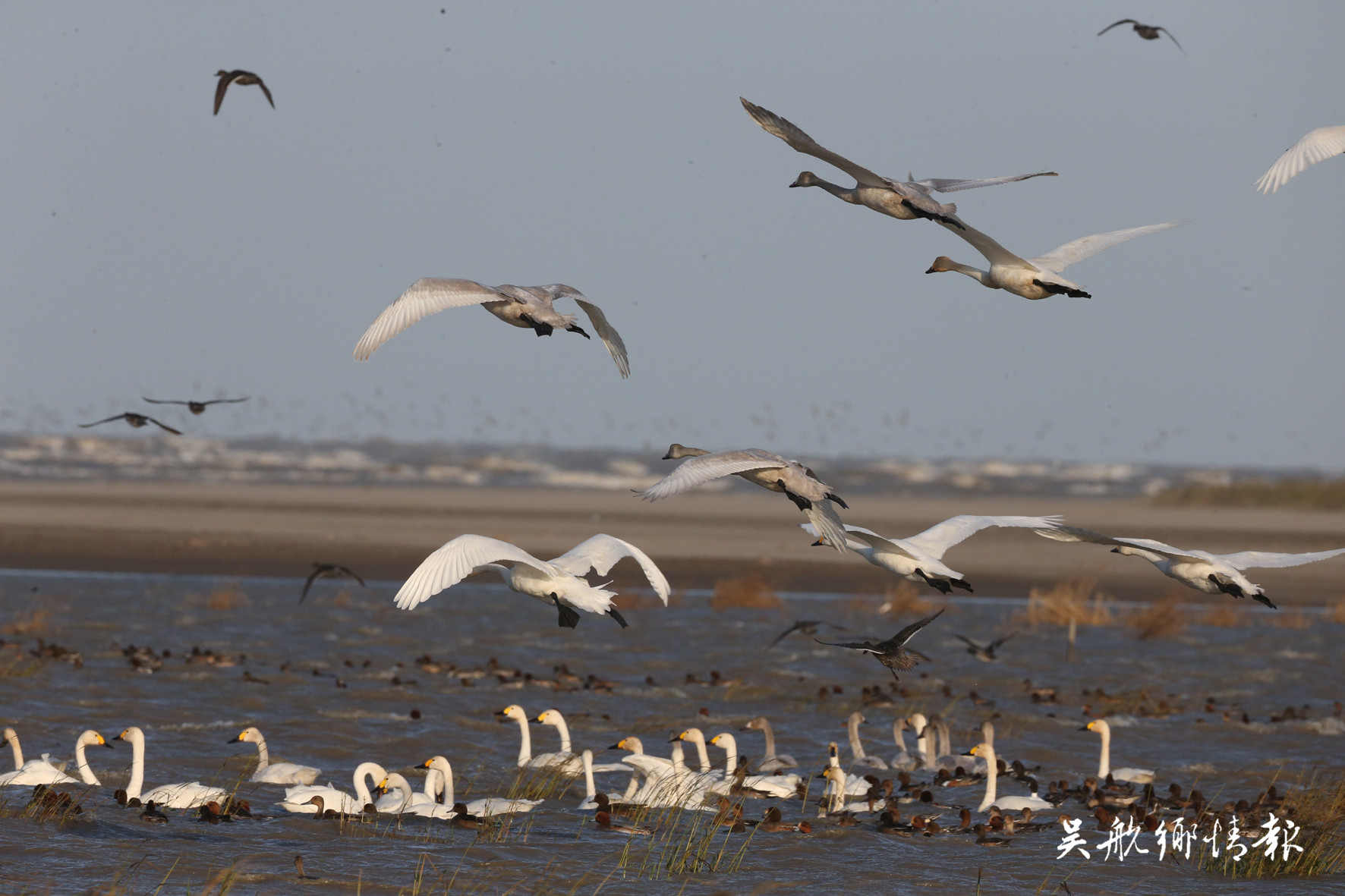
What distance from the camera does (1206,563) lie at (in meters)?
9.70

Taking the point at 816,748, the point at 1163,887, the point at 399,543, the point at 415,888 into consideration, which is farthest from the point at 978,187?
the point at 399,543

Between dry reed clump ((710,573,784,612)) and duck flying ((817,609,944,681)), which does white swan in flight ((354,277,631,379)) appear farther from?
dry reed clump ((710,573,784,612))

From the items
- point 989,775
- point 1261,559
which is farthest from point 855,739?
point 1261,559

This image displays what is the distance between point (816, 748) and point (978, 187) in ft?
24.3

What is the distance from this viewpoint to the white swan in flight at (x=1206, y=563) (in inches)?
366

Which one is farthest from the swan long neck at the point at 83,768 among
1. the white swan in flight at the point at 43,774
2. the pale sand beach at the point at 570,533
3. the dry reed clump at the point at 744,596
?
the pale sand beach at the point at 570,533

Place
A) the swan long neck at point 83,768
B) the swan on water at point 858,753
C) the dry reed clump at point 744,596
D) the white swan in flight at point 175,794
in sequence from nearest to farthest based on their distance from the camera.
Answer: the white swan in flight at point 175,794, the swan long neck at point 83,768, the swan on water at point 858,753, the dry reed clump at point 744,596

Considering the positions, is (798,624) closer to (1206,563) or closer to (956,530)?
(956,530)

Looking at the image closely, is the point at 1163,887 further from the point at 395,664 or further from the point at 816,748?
the point at 395,664

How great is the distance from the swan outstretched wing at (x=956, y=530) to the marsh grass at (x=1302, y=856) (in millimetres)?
2804

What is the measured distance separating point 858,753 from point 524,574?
576cm

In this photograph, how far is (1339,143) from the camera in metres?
11.4

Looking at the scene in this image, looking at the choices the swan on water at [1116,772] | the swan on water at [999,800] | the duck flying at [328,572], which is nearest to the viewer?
the swan on water at [999,800]

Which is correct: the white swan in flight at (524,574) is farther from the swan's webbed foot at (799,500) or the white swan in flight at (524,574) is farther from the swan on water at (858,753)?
the swan on water at (858,753)
